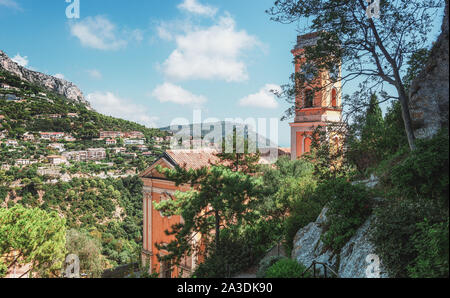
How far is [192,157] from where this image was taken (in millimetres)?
17484

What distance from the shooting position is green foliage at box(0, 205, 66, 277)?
13490 mm

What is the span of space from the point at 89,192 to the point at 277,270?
36.1 m

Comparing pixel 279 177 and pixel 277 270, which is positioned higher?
pixel 279 177

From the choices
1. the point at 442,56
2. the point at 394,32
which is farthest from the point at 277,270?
the point at 394,32

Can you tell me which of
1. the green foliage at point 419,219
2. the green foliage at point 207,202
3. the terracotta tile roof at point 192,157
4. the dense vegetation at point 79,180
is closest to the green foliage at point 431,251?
the green foliage at point 419,219

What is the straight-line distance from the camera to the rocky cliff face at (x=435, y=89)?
4582 millimetres

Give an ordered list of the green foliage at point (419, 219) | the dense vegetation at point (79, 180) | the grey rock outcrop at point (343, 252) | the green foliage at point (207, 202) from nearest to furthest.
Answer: the green foliage at point (419, 219)
the grey rock outcrop at point (343, 252)
the green foliage at point (207, 202)
the dense vegetation at point (79, 180)

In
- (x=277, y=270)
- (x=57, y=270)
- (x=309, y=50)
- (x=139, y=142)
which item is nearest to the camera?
(x=277, y=270)

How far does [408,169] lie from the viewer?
4027 mm

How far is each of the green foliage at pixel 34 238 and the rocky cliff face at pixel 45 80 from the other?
5641 cm

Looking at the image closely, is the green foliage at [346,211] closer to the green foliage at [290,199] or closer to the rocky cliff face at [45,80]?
the green foliage at [290,199]

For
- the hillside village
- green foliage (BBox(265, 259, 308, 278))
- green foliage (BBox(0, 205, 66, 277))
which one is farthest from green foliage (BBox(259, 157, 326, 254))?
green foliage (BBox(0, 205, 66, 277))

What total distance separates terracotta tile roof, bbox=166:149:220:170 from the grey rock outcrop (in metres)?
8.91
